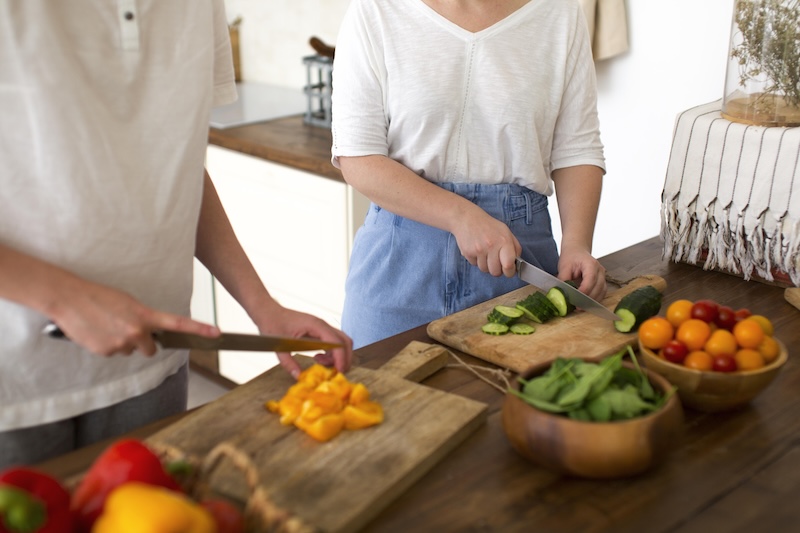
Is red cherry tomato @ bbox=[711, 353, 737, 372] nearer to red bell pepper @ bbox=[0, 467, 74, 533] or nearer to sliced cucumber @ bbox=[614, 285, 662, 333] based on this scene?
sliced cucumber @ bbox=[614, 285, 662, 333]

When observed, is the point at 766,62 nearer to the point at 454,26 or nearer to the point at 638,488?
the point at 454,26

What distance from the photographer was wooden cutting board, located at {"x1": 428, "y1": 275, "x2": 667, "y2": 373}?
1232 mm

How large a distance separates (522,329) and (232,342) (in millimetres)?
494

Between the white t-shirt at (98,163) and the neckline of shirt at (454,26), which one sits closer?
the white t-shirt at (98,163)

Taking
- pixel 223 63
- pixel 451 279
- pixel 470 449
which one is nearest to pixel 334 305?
pixel 451 279

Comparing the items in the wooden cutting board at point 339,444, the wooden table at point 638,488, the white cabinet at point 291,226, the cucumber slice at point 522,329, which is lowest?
the white cabinet at point 291,226

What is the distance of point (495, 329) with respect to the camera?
1295mm

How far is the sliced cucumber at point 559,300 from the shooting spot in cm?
135

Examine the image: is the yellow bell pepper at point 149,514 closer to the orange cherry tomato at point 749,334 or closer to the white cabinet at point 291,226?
the orange cherry tomato at point 749,334

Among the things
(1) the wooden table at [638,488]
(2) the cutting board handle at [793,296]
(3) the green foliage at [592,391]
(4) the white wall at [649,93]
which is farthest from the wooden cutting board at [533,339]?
(4) the white wall at [649,93]

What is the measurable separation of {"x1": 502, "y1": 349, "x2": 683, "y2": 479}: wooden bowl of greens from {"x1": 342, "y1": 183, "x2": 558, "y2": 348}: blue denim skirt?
23.6 inches

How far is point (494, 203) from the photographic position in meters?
1.55

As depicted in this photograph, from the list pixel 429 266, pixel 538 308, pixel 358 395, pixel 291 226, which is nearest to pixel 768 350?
pixel 538 308

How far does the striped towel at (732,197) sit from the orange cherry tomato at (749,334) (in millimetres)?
514
